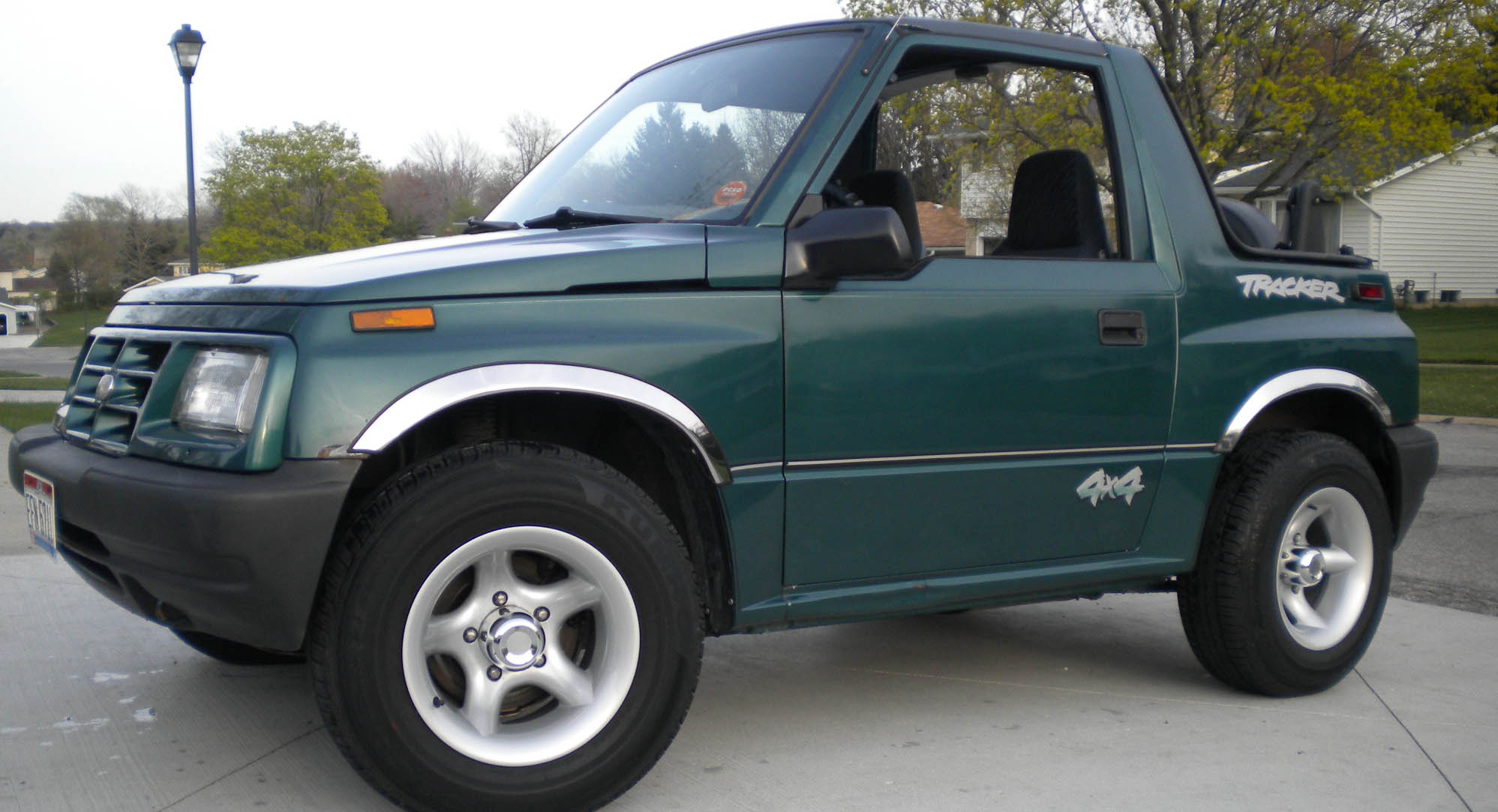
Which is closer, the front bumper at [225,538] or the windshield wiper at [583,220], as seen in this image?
the front bumper at [225,538]

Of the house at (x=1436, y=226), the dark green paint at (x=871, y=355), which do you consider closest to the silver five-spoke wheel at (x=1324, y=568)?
the dark green paint at (x=871, y=355)

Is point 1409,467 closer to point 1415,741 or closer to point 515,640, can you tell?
Answer: point 1415,741

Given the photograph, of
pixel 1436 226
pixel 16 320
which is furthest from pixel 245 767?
pixel 16 320

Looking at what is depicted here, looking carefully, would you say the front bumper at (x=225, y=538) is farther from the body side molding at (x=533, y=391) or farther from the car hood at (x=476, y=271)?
the car hood at (x=476, y=271)

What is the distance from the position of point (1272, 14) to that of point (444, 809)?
65.1 ft

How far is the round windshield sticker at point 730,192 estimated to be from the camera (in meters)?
3.23

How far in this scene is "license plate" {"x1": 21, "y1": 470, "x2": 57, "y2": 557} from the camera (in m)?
2.92

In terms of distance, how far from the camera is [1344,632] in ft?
13.1

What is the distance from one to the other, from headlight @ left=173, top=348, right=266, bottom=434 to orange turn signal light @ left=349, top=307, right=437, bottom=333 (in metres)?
0.21

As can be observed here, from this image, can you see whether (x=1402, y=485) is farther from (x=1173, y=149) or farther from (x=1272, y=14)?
(x=1272, y=14)

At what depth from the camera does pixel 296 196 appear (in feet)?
170

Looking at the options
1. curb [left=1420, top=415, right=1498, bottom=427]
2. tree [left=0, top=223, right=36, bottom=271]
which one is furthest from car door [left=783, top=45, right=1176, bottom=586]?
tree [left=0, top=223, right=36, bottom=271]

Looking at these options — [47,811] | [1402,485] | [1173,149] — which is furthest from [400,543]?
[1402,485]

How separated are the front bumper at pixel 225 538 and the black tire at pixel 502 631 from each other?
0.11 meters
